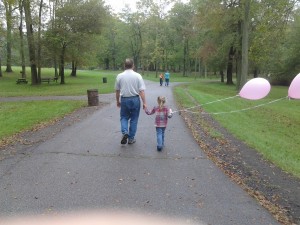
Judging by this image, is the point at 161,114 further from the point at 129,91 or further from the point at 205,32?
the point at 205,32

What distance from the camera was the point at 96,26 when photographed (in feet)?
115

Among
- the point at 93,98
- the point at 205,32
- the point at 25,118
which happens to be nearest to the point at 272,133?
the point at 93,98

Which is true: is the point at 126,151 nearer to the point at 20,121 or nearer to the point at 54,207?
the point at 54,207

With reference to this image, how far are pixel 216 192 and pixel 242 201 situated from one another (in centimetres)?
45

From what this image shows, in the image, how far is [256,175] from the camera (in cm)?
628

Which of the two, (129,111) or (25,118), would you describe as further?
(25,118)

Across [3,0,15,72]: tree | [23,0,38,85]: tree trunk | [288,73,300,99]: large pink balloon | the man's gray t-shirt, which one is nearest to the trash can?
the man's gray t-shirt

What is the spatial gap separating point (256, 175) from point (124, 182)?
98.1 inches

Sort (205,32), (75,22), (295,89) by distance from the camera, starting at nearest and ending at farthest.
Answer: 1. (295,89)
2. (75,22)
3. (205,32)

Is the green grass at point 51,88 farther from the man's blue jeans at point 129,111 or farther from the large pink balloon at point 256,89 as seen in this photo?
the man's blue jeans at point 129,111

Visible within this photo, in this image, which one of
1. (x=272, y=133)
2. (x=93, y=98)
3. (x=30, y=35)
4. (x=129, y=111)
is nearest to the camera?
(x=129, y=111)

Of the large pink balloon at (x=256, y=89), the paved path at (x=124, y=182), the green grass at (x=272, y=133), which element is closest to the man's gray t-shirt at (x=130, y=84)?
the paved path at (x=124, y=182)

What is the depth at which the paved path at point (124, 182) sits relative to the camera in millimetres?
4559

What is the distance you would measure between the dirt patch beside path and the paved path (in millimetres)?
207
